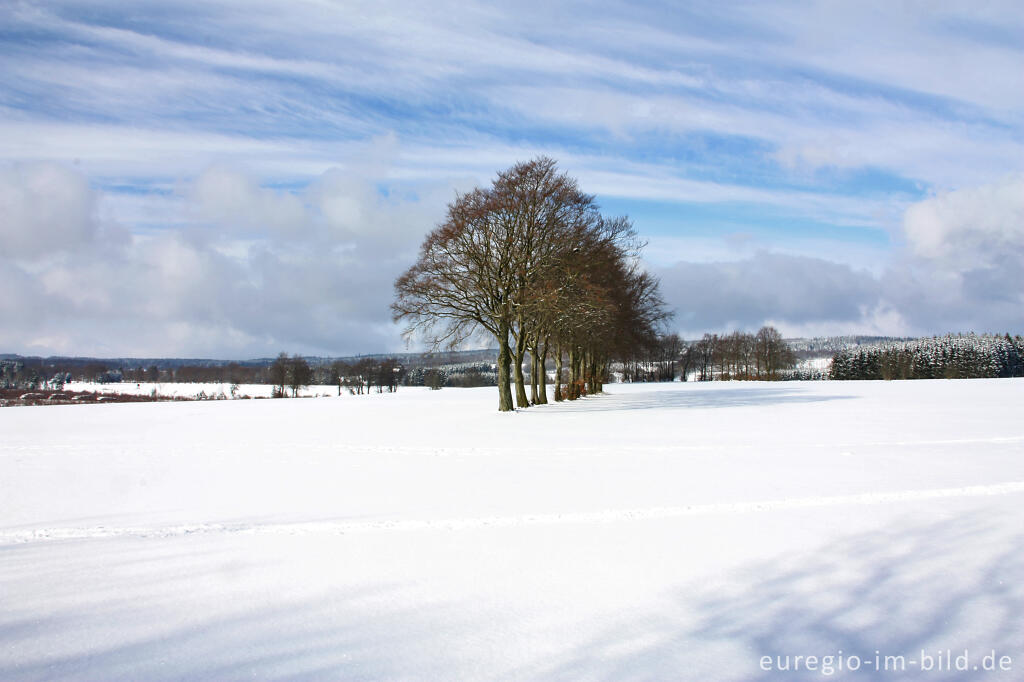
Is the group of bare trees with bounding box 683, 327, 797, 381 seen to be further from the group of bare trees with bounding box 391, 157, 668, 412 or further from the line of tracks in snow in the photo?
the line of tracks in snow

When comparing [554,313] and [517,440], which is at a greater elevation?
[554,313]

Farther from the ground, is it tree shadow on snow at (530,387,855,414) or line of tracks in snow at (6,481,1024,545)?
line of tracks in snow at (6,481,1024,545)

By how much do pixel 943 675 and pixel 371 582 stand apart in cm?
464

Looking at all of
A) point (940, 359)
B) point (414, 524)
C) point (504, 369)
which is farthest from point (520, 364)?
point (940, 359)

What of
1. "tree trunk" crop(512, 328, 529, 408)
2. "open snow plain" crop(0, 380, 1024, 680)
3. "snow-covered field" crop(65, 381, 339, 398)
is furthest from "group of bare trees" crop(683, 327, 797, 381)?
"open snow plain" crop(0, 380, 1024, 680)

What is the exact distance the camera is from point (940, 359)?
108 m

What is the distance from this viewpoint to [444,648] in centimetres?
489

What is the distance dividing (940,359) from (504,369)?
334 ft

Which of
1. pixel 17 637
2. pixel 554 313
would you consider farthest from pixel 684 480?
pixel 554 313

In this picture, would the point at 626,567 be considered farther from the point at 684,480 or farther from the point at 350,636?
the point at 684,480

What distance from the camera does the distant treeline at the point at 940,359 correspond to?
103 meters

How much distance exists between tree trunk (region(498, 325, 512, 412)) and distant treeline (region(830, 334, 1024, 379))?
93275mm

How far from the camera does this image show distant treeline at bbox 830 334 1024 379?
103 m

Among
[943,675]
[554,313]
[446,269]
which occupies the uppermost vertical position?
[446,269]
